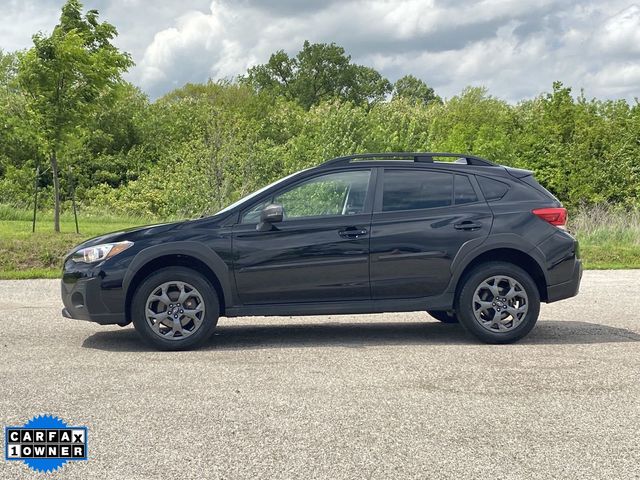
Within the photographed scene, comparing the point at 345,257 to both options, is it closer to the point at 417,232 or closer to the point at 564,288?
the point at 417,232

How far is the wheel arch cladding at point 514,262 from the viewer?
23.5 feet

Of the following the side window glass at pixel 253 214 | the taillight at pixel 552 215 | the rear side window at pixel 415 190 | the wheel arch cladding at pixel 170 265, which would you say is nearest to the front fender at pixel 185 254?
the wheel arch cladding at pixel 170 265

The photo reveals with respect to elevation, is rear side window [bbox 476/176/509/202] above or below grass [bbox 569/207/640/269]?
above

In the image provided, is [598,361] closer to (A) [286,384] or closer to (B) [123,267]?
(A) [286,384]

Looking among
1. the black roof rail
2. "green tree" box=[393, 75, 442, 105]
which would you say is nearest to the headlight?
the black roof rail

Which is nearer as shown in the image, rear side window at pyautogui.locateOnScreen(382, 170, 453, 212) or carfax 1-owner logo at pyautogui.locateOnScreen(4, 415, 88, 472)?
carfax 1-owner logo at pyautogui.locateOnScreen(4, 415, 88, 472)

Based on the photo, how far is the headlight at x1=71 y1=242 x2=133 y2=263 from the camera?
6.83 m

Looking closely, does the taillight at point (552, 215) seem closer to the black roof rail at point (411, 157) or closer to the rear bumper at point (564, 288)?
the rear bumper at point (564, 288)

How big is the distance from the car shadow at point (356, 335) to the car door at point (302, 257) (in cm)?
55

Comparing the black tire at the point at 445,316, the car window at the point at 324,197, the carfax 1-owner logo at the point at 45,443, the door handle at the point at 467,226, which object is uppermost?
the car window at the point at 324,197

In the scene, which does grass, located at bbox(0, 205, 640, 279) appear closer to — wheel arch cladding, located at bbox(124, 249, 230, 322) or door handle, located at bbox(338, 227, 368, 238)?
wheel arch cladding, located at bbox(124, 249, 230, 322)

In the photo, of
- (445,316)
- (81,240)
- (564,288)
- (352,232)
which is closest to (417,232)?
(352,232)

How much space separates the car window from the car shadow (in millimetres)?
1255

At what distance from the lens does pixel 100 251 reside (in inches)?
271
